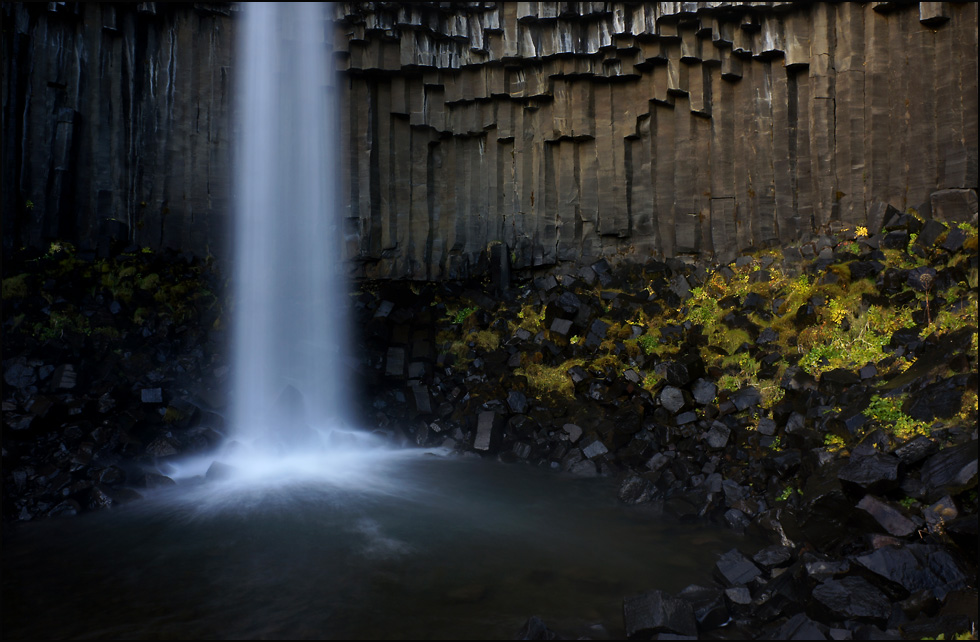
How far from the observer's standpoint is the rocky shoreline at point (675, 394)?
15.2ft

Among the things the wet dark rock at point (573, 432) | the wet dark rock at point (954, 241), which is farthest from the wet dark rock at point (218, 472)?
the wet dark rock at point (954, 241)

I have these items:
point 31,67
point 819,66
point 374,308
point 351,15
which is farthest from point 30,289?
point 819,66

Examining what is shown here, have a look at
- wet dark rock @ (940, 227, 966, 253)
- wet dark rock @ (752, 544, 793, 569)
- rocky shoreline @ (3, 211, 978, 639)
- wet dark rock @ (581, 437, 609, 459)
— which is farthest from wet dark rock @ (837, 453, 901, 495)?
wet dark rock @ (940, 227, 966, 253)

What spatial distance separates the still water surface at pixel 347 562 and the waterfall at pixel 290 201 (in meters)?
4.02

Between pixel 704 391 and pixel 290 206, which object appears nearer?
pixel 704 391

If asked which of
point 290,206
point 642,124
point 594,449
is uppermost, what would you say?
point 642,124

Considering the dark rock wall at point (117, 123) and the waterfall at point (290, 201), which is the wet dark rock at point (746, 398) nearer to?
the waterfall at point (290, 201)

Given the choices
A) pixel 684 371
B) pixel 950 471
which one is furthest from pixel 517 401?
pixel 950 471

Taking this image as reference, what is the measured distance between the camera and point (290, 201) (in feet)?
40.9

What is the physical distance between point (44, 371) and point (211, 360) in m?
2.39

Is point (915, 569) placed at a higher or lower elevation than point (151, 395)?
lower

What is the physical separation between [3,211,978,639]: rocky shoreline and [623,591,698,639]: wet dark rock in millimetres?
16

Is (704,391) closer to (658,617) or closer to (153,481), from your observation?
(658,617)

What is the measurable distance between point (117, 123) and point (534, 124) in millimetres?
8113
